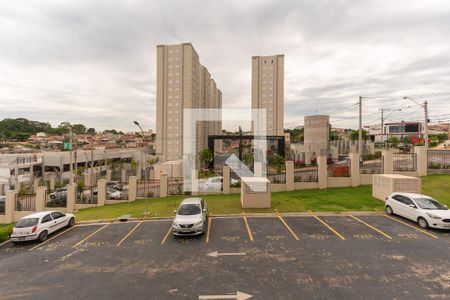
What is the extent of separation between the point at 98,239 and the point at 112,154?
5096 centimetres

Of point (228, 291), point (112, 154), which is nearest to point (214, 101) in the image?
point (112, 154)

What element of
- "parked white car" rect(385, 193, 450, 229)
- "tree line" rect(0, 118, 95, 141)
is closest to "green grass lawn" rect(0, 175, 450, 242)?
"parked white car" rect(385, 193, 450, 229)

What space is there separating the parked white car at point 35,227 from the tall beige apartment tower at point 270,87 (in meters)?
74.8

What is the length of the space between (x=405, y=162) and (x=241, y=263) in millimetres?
22665

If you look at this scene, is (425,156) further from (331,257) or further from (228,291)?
(228,291)

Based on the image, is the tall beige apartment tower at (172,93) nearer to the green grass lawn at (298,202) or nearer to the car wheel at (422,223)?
the green grass lawn at (298,202)

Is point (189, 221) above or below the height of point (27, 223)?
above

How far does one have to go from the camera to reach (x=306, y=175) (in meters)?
23.2

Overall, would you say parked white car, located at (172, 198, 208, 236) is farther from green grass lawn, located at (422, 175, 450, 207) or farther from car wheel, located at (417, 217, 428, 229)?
green grass lawn, located at (422, 175, 450, 207)

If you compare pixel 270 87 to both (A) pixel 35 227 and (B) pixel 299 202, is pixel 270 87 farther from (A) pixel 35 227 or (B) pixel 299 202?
(A) pixel 35 227

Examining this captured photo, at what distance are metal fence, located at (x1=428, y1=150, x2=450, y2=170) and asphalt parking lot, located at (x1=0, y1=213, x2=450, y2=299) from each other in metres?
Result: 14.4

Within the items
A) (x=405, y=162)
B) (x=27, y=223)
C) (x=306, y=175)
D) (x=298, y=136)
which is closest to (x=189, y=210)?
(x=27, y=223)

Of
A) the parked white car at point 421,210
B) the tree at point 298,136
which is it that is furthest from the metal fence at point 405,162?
the tree at point 298,136

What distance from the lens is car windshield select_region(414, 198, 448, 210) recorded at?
41.7ft
